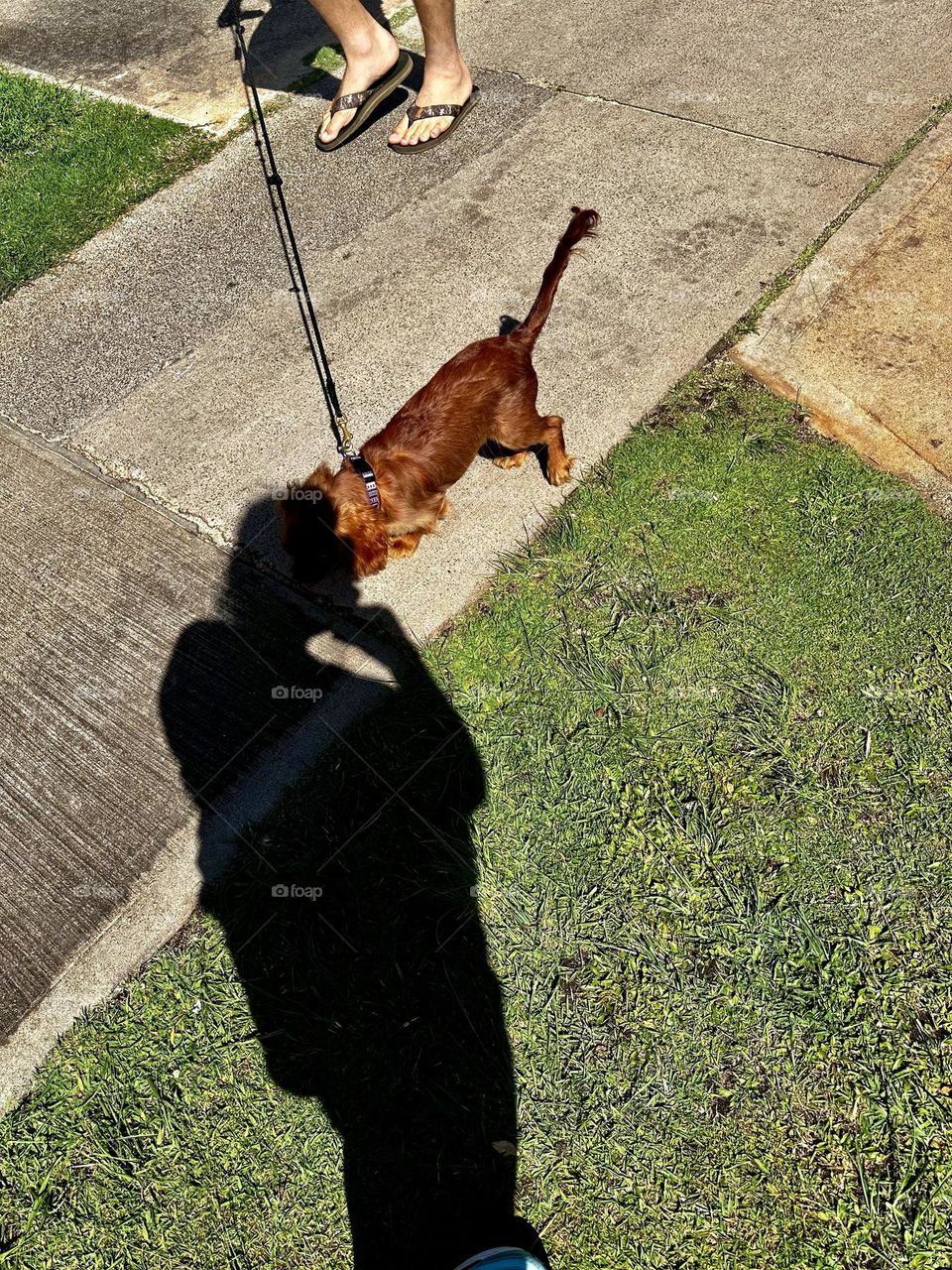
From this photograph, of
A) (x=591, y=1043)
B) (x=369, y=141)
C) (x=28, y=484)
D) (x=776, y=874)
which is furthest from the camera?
(x=369, y=141)

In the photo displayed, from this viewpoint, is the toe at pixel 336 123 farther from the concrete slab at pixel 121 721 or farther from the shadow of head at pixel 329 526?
the shadow of head at pixel 329 526

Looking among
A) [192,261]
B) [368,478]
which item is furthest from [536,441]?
[192,261]

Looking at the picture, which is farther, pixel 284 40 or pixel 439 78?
pixel 284 40

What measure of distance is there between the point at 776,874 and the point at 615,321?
9.62ft

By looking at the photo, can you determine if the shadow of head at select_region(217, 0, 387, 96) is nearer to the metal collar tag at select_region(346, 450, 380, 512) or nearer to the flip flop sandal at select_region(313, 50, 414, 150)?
the flip flop sandal at select_region(313, 50, 414, 150)

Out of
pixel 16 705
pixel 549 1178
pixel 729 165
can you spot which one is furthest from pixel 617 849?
pixel 729 165

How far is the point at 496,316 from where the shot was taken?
457 cm

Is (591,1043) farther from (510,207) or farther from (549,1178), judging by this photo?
(510,207)

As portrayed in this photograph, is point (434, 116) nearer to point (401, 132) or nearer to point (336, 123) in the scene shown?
point (401, 132)

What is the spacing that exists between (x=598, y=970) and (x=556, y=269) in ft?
8.79

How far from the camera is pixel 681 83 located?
5902 millimetres

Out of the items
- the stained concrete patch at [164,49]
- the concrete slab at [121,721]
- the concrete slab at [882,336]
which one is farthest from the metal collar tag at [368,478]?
the stained concrete patch at [164,49]

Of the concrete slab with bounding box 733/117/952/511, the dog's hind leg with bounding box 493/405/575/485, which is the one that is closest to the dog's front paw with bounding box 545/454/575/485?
the dog's hind leg with bounding box 493/405/575/485

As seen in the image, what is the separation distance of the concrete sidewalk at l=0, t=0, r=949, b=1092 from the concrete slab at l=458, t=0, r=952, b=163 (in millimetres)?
28
